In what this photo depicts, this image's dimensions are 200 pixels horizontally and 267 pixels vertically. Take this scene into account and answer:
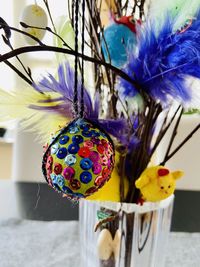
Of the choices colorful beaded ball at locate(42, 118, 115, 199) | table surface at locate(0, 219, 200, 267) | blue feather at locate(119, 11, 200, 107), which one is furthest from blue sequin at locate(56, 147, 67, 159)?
table surface at locate(0, 219, 200, 267)

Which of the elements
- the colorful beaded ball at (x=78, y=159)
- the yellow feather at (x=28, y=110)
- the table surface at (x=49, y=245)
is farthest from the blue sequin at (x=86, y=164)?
the table surface at (x=49, y=245)

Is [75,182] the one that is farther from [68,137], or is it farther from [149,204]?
[149,204]

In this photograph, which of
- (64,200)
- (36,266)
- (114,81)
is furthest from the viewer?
(64,200)

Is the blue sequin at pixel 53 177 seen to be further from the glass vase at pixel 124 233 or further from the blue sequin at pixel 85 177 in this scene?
the glass vase at pixel 124 233

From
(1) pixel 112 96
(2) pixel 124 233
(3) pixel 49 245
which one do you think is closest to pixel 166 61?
(1) pixel 112 96

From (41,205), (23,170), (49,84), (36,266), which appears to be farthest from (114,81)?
(23,170)

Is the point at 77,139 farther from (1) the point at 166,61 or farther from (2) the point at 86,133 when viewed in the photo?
(1) the point at 166,61

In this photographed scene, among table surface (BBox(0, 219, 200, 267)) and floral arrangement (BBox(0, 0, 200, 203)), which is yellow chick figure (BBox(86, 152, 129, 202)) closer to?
floral arrangement (BBox(0, 0, 200, 203))
